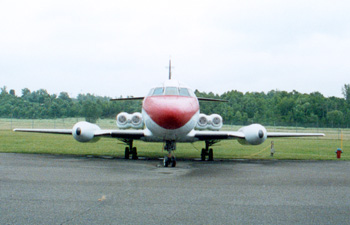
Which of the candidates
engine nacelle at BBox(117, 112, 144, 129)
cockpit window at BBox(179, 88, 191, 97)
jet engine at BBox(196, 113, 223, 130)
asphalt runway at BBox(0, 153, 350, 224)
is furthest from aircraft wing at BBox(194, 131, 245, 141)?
engine nacelle at BBox(117, 112, 144, 129)

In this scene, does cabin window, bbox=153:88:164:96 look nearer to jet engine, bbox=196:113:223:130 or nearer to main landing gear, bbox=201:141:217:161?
main landing gear, bbox=201:141:217:161

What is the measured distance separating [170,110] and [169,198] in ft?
17.7

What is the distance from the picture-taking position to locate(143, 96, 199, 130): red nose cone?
12.1 metres

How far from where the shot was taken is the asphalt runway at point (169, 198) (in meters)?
5.39

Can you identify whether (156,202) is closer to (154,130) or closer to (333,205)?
(333,205)

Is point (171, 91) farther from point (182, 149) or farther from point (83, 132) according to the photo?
point (182, 149)

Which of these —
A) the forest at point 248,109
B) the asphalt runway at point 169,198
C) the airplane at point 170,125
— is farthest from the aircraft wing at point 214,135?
the forest at point 248,109

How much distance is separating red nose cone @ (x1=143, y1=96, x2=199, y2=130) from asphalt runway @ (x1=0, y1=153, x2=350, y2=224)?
191 centimetres

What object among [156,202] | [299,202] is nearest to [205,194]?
[156,202]

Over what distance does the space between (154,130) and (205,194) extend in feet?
19.5

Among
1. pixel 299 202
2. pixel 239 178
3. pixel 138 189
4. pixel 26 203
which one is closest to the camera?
pixel 26 203

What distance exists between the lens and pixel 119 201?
21.6ft

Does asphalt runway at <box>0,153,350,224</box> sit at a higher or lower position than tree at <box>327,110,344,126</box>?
lower

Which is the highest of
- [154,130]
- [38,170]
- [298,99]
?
[298,99]
